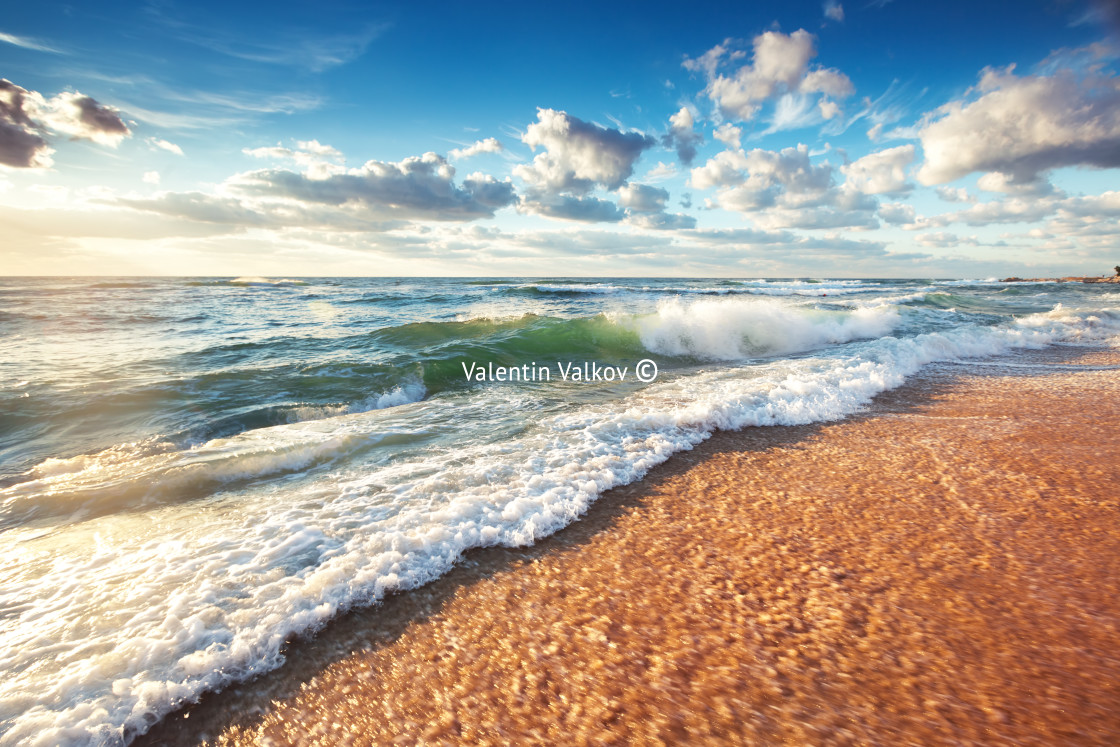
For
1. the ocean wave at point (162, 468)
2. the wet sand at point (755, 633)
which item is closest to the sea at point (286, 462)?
the ocean wave at point (162, 468)

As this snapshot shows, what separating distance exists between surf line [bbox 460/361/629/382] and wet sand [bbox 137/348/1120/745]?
5.22 meters

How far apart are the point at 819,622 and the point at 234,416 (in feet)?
24.1

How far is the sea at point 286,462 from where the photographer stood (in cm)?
221

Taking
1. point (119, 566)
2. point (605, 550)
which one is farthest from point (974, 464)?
point (119, 566)

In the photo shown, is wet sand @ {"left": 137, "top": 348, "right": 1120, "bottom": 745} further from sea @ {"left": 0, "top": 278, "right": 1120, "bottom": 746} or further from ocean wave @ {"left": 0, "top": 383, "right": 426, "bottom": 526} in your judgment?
ocean wave @ {"left": 0, "top": 383, "right": 426, "bottom": 526}

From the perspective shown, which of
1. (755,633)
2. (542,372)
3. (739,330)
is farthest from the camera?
(739,330)

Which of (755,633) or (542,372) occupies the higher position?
(755,633)

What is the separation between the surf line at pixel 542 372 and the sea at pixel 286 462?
0.09m

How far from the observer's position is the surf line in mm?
8797

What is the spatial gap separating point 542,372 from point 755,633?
757 centimetres

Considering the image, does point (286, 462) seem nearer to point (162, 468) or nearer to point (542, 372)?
point (162, 468)

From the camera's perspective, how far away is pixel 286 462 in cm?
462

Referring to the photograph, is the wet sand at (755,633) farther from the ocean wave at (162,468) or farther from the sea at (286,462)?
the ocean wave at (162,468)

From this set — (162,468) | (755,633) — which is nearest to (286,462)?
(162,468)
